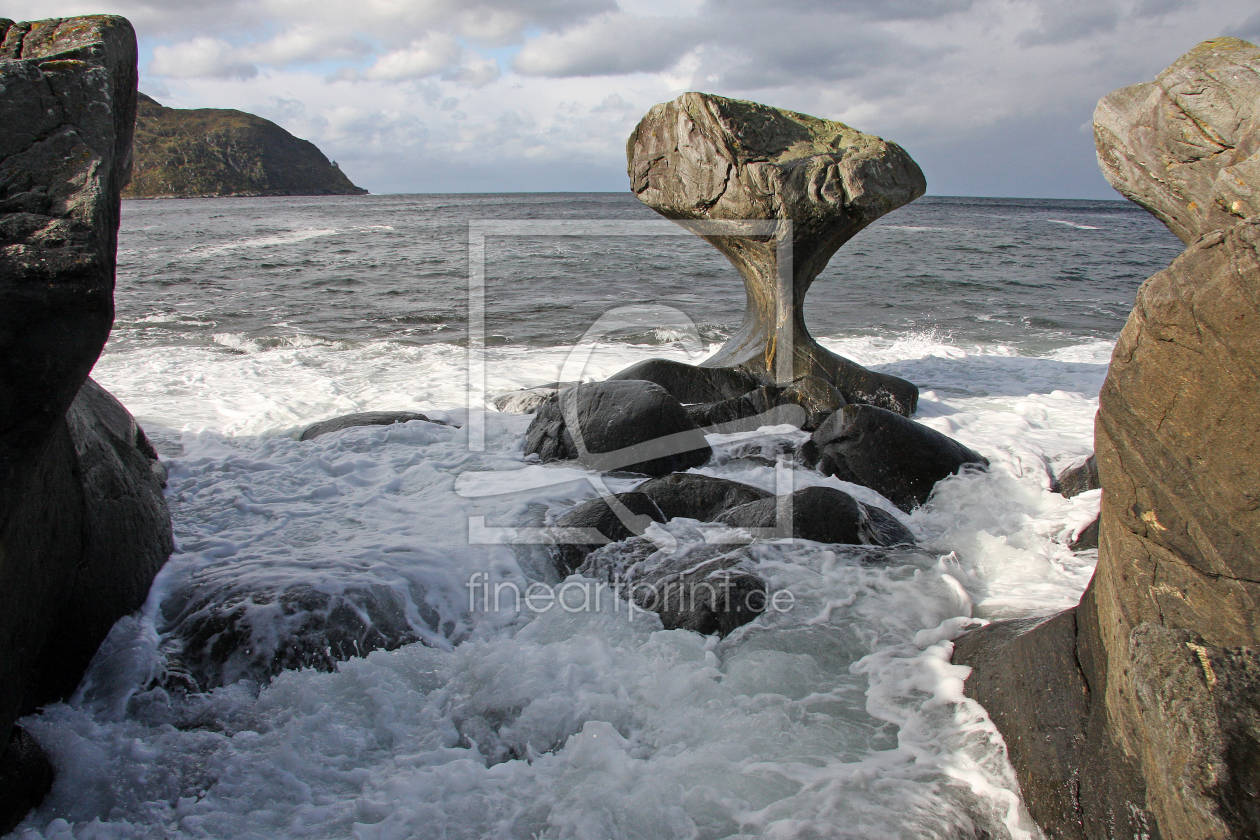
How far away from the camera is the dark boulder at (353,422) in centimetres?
614

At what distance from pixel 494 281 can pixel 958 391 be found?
40.6 feet

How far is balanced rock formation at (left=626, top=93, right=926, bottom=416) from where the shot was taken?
22.5 ft

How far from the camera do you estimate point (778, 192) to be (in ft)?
22.7

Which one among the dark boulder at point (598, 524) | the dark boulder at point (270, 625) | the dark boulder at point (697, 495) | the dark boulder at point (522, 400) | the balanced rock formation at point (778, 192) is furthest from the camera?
the dark boulder at point (522, 400)

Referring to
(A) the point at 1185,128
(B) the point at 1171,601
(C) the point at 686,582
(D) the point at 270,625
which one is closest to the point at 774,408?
(C) the point at 686,582

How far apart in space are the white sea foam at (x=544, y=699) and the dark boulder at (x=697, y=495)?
0.50ft

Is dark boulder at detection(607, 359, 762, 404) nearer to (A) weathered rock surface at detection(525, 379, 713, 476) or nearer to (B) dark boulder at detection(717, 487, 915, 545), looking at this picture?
(A) weathered rock surface at detection(525, 379, 713, 476)

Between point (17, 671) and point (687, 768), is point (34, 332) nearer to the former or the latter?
point (17, 671)

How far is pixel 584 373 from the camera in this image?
9359mm

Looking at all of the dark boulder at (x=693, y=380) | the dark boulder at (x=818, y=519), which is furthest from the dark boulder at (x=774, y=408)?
the dark boulder at (x=818, y=519)

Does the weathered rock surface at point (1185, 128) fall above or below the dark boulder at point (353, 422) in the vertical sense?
above

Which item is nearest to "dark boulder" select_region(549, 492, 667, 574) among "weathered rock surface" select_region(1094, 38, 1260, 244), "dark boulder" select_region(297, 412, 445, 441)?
"dark boulder" select_region(297, 412, 445, 441)

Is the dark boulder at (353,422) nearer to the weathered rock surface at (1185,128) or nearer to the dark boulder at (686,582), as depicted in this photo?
the dark boulder at (686,582)

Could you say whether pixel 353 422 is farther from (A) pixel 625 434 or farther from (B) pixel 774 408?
(B) pixel 774 408
